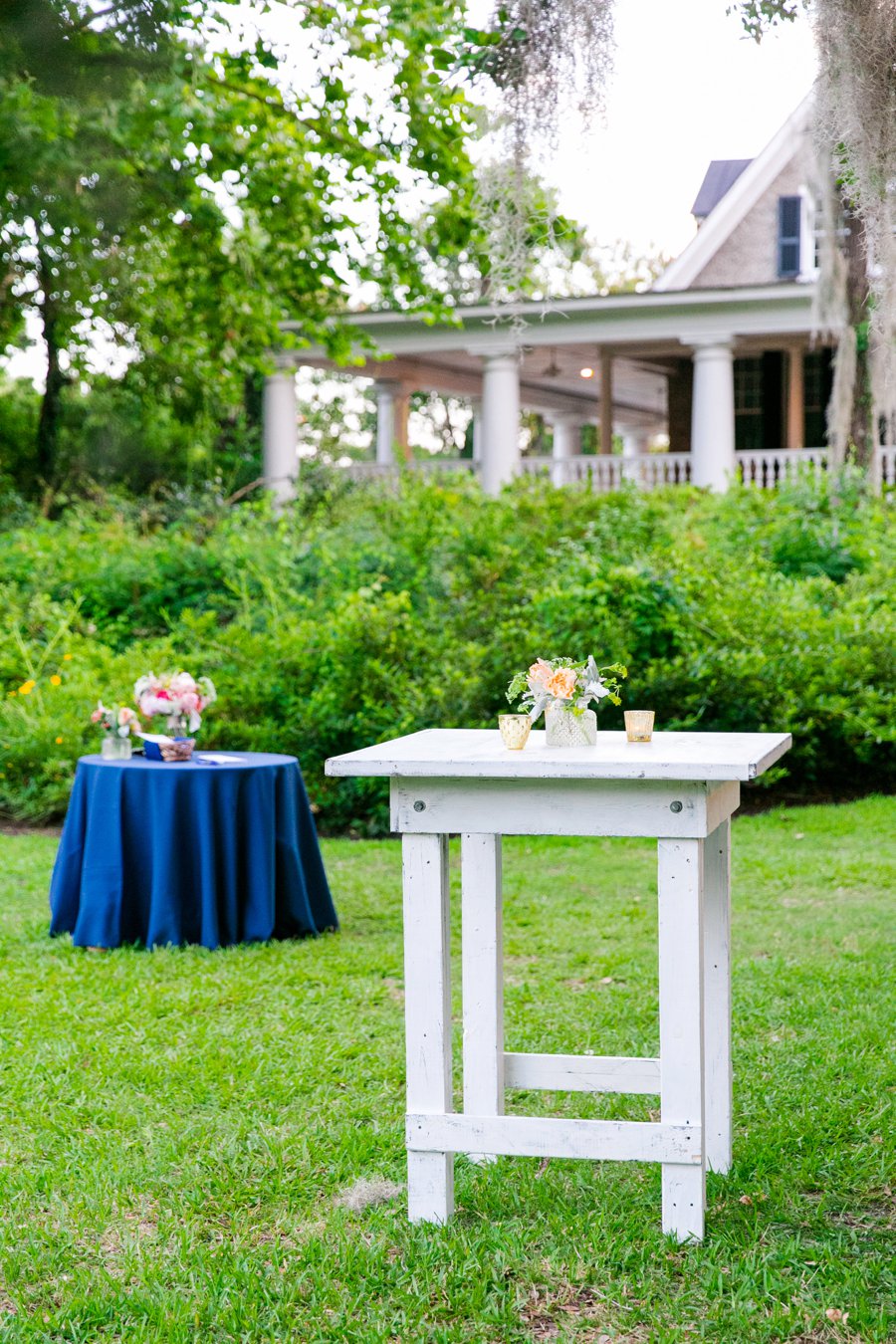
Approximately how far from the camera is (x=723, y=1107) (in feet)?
12.0

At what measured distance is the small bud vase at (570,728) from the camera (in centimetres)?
351

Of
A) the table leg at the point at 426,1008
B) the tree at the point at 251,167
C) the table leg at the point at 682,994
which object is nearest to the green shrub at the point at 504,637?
the tree at the point at 251,167

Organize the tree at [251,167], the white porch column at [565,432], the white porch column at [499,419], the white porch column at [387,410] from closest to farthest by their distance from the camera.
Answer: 1. the tree at [251,167]
2. the white porch column at [499,419]
3. the white porch column at [387,410]
4. the white porch column at [565,432]

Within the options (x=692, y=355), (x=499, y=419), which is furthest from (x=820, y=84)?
(x=692, y=355)

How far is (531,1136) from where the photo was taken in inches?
130

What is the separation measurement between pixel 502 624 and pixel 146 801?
3954 millimetres

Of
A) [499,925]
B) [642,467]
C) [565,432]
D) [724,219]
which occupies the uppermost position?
[724,219]

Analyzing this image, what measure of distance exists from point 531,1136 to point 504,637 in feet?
21.5

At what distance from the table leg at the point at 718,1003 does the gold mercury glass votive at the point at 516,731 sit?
590 mm

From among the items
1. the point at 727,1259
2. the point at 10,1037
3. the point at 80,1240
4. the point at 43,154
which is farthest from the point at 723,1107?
the point at 43,154

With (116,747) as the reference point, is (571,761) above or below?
above

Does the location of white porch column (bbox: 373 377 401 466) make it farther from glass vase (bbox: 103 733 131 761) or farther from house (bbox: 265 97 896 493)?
glass vase (bbox: 103 733 131 761)

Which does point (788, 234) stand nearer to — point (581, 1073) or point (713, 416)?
point (713, 416)

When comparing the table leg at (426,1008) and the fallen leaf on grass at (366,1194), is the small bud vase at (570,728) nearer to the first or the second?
the table leg at (426,1008)
